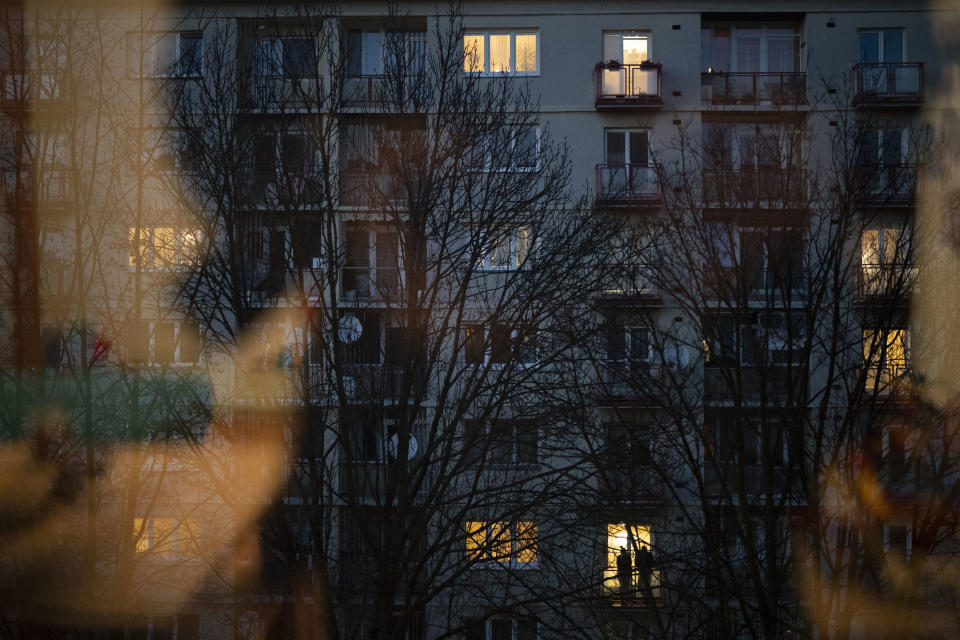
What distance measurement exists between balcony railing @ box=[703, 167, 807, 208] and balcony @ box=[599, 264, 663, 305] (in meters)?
1.85

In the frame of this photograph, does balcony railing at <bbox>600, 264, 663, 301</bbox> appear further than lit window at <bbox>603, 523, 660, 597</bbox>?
No

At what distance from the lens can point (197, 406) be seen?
1210 cm

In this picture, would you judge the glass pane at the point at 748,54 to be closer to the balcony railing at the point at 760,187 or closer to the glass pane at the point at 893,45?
the glass pane at the point at 893,45

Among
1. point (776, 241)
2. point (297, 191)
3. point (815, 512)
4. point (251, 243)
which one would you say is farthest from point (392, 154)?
point (815, 512)

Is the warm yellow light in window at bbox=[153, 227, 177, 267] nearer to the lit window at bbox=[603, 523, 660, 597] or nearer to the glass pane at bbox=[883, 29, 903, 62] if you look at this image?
the lit window at bbox=[603, 523, 660, 597]

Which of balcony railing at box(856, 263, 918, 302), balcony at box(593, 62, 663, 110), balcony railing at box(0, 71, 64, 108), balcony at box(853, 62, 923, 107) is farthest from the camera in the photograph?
balcony at box(593, 62, 663, 110)

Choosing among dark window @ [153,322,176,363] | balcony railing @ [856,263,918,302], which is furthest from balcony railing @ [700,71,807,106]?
dark window @ [153,322,176,363]

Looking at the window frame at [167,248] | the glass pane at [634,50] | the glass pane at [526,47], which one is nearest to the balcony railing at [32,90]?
the window frame at [167,248]

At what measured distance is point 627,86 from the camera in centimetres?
2255

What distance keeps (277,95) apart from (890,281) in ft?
33.8

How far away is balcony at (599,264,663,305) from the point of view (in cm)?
1373

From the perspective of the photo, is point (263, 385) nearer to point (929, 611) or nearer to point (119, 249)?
point (119, 249)

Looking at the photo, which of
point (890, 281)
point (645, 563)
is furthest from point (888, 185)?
point (645, 563)

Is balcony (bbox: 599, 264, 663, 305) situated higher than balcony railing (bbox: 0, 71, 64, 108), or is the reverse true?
balcony railing (bbox: 0, 71, 64, 108)
